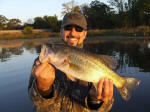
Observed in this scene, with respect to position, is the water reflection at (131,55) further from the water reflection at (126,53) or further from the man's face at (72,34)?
the man's face at (72,34)

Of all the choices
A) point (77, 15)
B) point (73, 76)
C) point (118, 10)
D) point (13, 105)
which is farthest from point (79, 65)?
point (118, 10)

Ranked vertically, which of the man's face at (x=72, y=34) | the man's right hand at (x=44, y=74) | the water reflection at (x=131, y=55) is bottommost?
the water reflection at (x=131, y=55)

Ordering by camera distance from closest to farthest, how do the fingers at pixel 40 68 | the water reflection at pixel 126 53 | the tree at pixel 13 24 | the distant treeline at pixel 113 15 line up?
the fingers at pixel 40 68 → the water reflection at pixel 126 53 → the distant treeline at pixel 113 15 → the tree at pixel 13 24

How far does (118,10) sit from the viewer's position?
2516 inches

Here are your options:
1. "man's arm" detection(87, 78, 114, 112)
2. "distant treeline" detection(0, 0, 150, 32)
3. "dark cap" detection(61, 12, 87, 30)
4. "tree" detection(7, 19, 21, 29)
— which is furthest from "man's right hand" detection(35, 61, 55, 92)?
"tree" detection(7, 19, 21, 29)

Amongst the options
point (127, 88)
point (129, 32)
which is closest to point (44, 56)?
point (127, 88)

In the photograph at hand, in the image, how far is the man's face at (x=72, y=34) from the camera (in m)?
3.73

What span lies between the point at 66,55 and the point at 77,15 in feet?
4.52

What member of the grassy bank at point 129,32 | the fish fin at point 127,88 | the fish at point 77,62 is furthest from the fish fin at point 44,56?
the grassy bank at point 129,32

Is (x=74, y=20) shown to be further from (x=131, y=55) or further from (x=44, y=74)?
(x=131, y=55)

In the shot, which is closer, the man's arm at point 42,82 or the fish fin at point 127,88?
the man's arm at point 42,82

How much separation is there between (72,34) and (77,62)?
→ 111cm

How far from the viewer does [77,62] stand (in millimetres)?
2750

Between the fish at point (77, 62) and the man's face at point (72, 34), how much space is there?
0.92 metres
